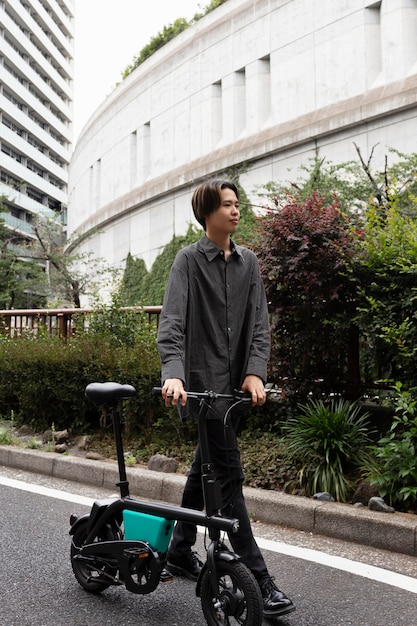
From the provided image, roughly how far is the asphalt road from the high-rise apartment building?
189ft

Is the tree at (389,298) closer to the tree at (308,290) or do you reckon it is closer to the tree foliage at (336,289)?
the tree foliage at (336,289)

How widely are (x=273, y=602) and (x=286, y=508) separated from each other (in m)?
1.63

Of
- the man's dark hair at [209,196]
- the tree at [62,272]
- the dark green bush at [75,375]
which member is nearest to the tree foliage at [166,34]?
the tree at [62,272]

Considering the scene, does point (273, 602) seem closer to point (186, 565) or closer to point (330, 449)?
point (186, 565)

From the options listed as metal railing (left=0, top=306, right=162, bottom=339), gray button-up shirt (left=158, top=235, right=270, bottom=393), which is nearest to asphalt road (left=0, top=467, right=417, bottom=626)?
gray button-up shirt (left=158, top=235, right=270, bottom=393)

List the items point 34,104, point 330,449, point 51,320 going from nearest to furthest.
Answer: point 330,449 < point 51,320 < point 34,104

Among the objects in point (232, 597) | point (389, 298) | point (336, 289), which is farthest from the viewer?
point (336, 289)

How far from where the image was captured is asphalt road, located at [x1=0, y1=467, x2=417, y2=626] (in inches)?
114

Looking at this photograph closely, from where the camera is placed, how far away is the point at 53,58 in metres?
78.3

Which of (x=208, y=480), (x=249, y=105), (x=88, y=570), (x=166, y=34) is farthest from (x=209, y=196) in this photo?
(x=166, y=34)

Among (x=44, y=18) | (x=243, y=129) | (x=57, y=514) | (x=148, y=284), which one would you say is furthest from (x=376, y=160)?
(x=44, y=18)

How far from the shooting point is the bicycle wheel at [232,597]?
2.46 metres

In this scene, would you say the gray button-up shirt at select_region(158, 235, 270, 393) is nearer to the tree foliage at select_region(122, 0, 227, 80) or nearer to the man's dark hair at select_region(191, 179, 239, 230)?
the man's dark hair at select_region(191, 179, 239, 230)

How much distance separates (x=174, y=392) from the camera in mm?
2582
